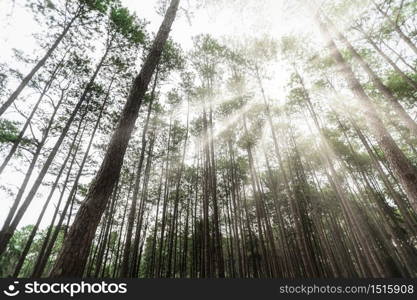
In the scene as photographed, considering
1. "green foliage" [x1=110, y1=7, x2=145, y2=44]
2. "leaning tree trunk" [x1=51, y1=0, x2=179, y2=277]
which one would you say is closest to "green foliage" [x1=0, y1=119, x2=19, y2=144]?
"green foliage" [x1=110, y1=7, x2=145, y2=44]

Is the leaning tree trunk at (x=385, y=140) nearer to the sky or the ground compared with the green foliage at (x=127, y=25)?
nearer to the ground

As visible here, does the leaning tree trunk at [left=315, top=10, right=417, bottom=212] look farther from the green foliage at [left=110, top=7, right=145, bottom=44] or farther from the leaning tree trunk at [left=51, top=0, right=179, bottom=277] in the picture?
the green foliage at [left=110, top=7, right=145, bottom=44]

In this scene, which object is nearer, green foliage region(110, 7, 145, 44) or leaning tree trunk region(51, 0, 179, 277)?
leaning tree trunk region(51, 0, 179, 277)

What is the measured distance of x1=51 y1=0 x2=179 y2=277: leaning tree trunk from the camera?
1595 millimetres

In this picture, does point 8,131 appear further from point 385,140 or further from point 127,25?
point 385,140

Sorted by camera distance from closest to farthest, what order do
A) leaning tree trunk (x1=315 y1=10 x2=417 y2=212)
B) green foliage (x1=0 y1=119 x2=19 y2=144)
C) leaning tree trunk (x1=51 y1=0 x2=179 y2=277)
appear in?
leaning tree trunk (x1=51 y1=0 x2=179 y2=277)
leaning tree trunk (x1=315 y1=10 x2=417 y2=212)
green foliage (x1=0 y1=119 x2=19 y2=144)

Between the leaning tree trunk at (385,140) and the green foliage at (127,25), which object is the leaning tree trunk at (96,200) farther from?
the green foliage at (127,25)

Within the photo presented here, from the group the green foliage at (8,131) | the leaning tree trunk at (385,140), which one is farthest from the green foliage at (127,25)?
the leaning tree trunk at (385,140)

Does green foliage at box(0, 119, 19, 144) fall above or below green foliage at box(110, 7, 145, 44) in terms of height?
below

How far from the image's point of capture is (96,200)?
1.92 meters

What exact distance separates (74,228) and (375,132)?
5.51 m

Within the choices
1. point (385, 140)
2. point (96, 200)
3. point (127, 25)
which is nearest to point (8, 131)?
point (127, 25)

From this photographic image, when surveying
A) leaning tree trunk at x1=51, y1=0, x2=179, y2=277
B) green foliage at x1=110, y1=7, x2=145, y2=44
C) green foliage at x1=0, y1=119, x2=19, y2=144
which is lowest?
leaning tree trunk at x1=51, y1=0, x2=179, y2=277

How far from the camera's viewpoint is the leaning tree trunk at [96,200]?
1595mm
